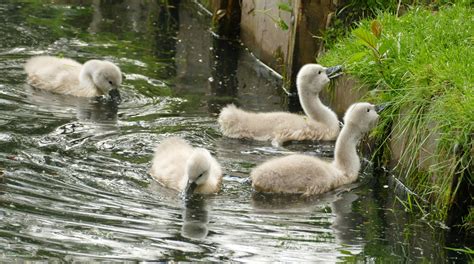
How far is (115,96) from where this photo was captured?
1161 cm

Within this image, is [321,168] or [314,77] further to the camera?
[314,77]

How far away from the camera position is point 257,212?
841 cm

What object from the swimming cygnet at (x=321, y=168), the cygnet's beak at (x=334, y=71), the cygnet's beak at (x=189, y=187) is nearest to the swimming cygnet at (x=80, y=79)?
the cygnet's beak at (x=334, y=71)

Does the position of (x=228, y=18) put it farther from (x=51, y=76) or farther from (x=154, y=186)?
(x=154, y=186)

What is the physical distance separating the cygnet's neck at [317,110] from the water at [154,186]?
0.21 metres

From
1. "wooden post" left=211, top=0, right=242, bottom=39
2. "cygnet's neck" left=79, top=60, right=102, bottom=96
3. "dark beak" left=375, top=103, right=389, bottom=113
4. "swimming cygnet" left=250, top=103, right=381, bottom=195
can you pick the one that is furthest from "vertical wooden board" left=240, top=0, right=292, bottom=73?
"swimming cygnet" left=250, top=103, right=381, bottom=195

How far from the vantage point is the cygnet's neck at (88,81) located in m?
11.7

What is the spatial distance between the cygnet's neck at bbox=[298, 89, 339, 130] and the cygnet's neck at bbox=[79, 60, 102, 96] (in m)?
2.16

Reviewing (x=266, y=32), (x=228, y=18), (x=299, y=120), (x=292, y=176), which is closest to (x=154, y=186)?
(x=292, y=176)

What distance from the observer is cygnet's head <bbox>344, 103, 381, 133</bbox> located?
30.9ft

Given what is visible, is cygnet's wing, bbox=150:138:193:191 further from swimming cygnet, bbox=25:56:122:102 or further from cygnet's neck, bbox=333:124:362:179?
swimming cygnet, bbox=25:56:122:102

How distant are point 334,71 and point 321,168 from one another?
5.61ft

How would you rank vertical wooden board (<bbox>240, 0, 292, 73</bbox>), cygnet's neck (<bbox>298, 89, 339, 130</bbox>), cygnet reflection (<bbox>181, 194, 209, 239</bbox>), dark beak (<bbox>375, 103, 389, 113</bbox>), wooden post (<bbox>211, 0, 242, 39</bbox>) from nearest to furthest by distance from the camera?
cygnet reflection (<bbox>181, 194, 209, 239</bbox>), dark beak (<bbox>375, 103, 389, 113</bbox>), cygnet's neck (<bbox>298, 89, 339, 130</bbox>), vertical wooden board (<bbox>240, 0, 292, 73</bbox>), wooden post (<bbox>211, 0, 242, 39</bbox>)

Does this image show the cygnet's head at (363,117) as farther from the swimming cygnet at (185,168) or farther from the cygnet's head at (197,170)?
the cygnet's head at (197,170)
